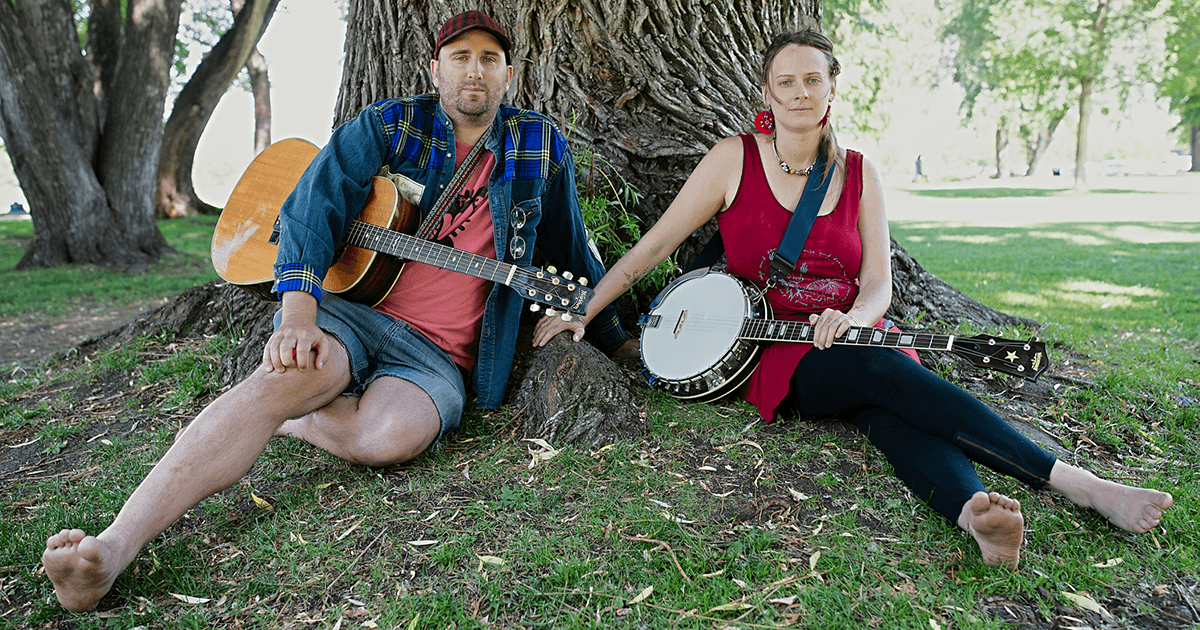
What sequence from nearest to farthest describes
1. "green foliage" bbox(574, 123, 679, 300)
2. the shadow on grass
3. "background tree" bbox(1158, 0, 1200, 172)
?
"green foliage" bbox(574, 123, 679, 300), "background tree" bbox(1158, 0, 1200, 172), the shadow on grass

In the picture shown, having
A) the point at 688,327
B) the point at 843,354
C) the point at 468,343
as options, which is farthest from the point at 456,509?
the point at 843,354

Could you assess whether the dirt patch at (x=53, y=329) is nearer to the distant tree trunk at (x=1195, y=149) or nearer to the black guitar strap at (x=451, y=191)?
the black guitar strap at (x=451, y=191)

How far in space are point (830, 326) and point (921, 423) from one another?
46 centimetres

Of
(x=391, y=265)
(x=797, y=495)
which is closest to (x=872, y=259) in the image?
(x=797, y=495)

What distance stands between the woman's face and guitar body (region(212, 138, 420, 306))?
5.20ft

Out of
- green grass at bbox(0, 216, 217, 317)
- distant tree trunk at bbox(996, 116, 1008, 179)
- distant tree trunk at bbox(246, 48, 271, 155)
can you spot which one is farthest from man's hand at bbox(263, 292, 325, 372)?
distant tree trunk at bbox(996, 116, 1008, 179)

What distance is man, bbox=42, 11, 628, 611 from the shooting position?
2.59 meters

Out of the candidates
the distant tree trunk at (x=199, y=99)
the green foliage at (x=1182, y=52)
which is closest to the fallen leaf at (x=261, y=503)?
the distant tree trunk at (x=199, y=99)

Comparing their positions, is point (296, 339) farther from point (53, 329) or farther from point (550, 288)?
point (53, 329)

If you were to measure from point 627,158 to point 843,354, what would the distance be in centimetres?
162

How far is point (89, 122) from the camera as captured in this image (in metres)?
9.11

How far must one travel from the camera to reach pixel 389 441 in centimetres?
279

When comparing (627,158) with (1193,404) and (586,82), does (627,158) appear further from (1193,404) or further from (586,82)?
(1193,404)

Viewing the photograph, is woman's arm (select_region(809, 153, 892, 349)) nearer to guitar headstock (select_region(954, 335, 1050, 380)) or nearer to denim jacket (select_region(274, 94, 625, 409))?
guitar headstock (select_region(954, 335, 1050, 380))
